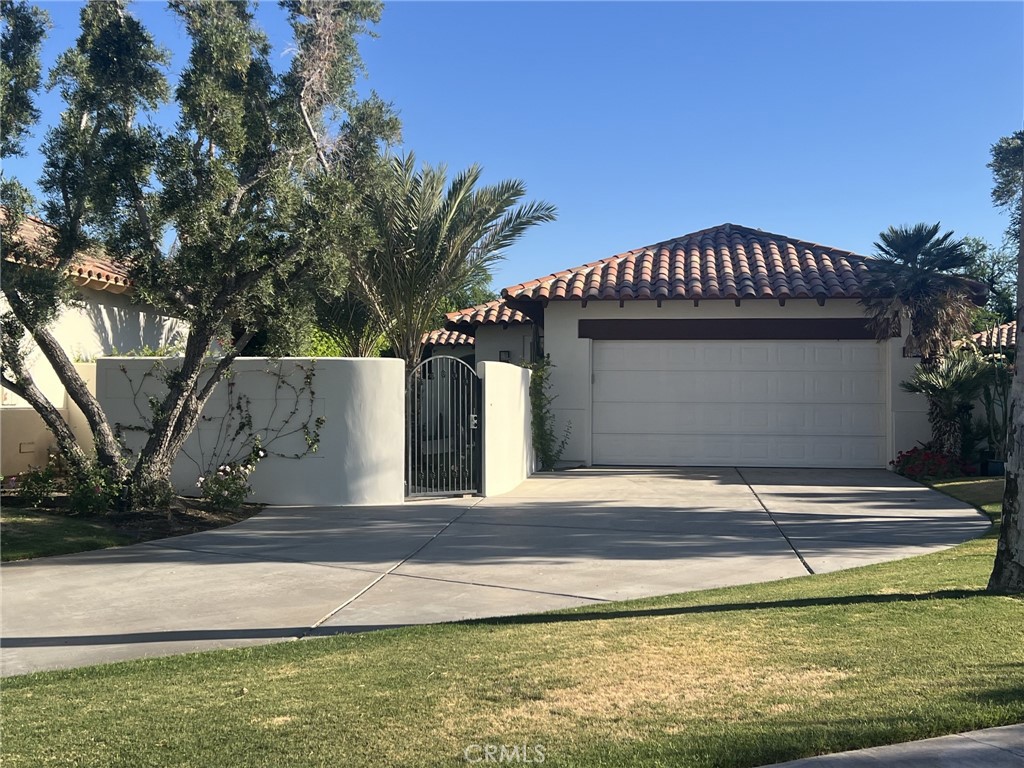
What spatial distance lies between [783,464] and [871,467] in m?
1.70

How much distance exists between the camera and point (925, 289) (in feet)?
51.0

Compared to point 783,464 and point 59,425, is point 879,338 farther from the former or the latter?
point 59,425

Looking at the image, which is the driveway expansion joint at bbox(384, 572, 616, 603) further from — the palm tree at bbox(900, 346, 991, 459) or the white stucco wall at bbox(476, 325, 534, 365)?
the white stucco wall at bbox(476, 325, 534, 365)

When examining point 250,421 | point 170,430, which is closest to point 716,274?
point 250,421

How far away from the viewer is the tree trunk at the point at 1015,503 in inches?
242

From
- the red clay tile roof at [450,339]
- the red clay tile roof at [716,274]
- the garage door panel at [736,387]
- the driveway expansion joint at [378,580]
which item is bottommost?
the driveway expansion joint at [378,580]

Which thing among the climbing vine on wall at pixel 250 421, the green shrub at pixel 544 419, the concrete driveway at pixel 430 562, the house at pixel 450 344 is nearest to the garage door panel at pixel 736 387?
the green shrub at pixel 544 419

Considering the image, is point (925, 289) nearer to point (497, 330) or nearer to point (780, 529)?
point (780, 529)

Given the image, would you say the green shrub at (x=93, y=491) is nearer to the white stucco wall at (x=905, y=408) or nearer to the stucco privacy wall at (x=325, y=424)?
the stucco privacy wall at (x=325, y=424)

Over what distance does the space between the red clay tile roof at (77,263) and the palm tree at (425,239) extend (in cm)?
402

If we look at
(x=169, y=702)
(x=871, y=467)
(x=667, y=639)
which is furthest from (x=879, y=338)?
(x=169, y=702)

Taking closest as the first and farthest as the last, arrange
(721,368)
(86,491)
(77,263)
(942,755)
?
1. (942,755)
2. (86,491)
3. (77,263)
4. (721,368)

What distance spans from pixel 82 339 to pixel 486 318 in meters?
8.90

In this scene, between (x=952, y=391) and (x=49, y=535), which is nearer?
(x=49, y=535)
